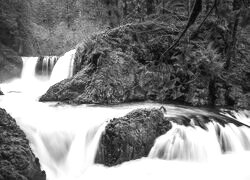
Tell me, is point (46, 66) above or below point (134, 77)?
below

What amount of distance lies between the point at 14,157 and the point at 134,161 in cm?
295

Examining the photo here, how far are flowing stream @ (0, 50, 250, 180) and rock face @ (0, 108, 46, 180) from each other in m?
1.03

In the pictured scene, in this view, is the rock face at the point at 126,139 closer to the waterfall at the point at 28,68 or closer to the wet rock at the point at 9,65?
the waterfall at the point at 28,68

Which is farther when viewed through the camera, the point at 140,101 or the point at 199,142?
the point at 140,101

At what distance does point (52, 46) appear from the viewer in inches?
981

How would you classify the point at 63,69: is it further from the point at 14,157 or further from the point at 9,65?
the point at 14,157

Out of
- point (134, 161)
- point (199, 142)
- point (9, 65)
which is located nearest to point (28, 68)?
point (9, 65)

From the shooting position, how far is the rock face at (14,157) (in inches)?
213

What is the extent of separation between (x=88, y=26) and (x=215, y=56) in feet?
54.9

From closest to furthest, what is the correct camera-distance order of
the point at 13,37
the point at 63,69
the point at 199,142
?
the point at 199,142, the point at 63,69, the point at 13,37

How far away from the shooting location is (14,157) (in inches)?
220

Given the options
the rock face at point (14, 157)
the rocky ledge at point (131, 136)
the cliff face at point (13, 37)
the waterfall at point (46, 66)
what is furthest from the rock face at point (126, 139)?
the cliff face at point (13, 37)

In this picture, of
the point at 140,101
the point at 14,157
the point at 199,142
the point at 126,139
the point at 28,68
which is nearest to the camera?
the point at 14,157

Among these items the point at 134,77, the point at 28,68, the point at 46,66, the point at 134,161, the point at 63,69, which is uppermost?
the point at 134,77
